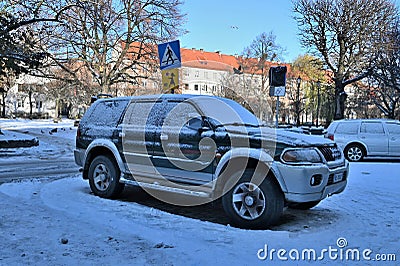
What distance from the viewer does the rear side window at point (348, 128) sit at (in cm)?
1452

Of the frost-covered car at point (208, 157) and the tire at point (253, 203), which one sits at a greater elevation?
the frost-covered car at point (208, 157)

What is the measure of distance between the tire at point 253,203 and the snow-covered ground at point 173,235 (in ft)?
0.70

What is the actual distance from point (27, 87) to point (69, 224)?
62909 millimetres

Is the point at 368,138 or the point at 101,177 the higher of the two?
the point at 368,138

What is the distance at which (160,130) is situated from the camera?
6223mm

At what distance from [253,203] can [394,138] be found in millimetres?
11009

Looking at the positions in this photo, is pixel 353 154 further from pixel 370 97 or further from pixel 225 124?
pixel 370 97

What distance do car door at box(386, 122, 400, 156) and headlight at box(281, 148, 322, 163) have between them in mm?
10413

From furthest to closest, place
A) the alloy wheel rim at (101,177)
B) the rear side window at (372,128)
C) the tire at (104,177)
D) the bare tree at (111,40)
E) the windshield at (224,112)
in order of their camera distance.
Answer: the bare tree at (111,40) < the rear side window at (372,128) < the alloy wheel rim at (101,177) < the tire at (104,177) < the windshield at (224,112)

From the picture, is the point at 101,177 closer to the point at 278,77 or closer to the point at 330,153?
the point at 330,153

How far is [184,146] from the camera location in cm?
583

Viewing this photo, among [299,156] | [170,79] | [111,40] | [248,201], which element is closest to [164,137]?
[248,201]

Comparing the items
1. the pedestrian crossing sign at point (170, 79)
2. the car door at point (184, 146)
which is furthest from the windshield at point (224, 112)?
the pedestrian crossing sign at point (170, 79)

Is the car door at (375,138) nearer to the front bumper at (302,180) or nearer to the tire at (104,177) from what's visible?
the front bumper at (302,180)
